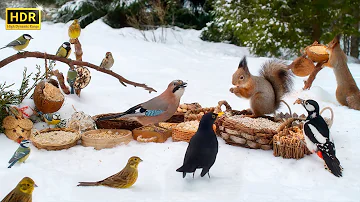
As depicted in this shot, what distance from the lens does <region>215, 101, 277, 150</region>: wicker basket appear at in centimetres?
392

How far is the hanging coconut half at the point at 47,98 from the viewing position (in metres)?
4.46

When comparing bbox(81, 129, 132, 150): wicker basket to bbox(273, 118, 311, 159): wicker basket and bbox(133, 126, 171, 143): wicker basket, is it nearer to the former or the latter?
bbox(133, 126, 171, 143): wicker basket

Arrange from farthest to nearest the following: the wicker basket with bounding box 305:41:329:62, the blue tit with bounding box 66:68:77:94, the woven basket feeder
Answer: the wicker basket with bounding box 305:41:329:62 < the blue tit with bounding box 66:68:77:94 < the woven basket feeder

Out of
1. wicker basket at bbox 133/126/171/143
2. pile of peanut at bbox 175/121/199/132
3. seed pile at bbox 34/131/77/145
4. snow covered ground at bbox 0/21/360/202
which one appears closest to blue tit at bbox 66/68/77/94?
snow covered ground at bbox 0/21/360/202

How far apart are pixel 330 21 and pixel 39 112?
8.25m

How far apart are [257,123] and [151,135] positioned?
3.57 feet

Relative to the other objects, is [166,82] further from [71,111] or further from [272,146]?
[272,146]

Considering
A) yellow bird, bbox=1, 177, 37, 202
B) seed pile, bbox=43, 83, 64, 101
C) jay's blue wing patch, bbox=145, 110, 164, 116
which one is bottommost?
seed pile, bbox=43, 83, 64, 101

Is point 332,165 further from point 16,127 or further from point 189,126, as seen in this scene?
point 16,127

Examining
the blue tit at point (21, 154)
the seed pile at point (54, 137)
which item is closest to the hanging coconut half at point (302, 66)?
the seed pile at point (54, 137)

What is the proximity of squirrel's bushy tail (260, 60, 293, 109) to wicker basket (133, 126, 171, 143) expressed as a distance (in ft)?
4.16

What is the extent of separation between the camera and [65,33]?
8.99m

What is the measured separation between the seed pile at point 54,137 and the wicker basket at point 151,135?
0.62 m

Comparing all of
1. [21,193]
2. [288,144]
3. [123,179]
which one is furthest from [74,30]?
[21,193]
